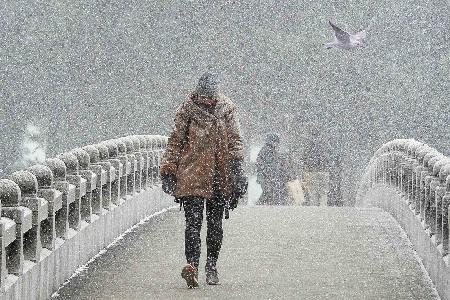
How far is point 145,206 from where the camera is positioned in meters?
18.5

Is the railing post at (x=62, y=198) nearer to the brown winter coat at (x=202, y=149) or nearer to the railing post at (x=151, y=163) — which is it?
the brown winter coat at (x=202, y=149)

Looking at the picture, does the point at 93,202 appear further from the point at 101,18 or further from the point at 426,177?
the point at 101,18

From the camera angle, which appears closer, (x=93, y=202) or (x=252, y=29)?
(x=93, y=202)

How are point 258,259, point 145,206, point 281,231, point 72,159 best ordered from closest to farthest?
point 72,159
point 258,259
point 281,231
point 145,206

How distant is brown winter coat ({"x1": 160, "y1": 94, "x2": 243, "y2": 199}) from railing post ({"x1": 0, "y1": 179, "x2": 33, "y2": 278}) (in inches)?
66.0

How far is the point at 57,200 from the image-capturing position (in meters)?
10.5

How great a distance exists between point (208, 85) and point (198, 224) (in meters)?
1.12

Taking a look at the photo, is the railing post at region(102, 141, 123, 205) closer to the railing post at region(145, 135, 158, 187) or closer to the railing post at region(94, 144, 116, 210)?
the railing post at region(94, 144, 116, 210)

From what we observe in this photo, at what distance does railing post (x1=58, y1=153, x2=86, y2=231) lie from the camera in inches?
467

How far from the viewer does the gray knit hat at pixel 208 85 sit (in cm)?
1026

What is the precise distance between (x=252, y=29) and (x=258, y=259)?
128ft

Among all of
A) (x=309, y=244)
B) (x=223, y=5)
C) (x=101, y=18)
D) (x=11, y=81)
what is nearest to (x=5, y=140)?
(x=11, y=81)

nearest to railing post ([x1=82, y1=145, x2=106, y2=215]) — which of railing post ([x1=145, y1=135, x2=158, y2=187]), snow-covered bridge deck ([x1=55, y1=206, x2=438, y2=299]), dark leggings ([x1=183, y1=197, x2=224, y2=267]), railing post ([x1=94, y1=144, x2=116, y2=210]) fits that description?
railing post ([x1=94, y1=144, x2=116, y2=210])

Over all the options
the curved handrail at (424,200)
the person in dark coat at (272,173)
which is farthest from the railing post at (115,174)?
the person in dark coat at (272,173)
